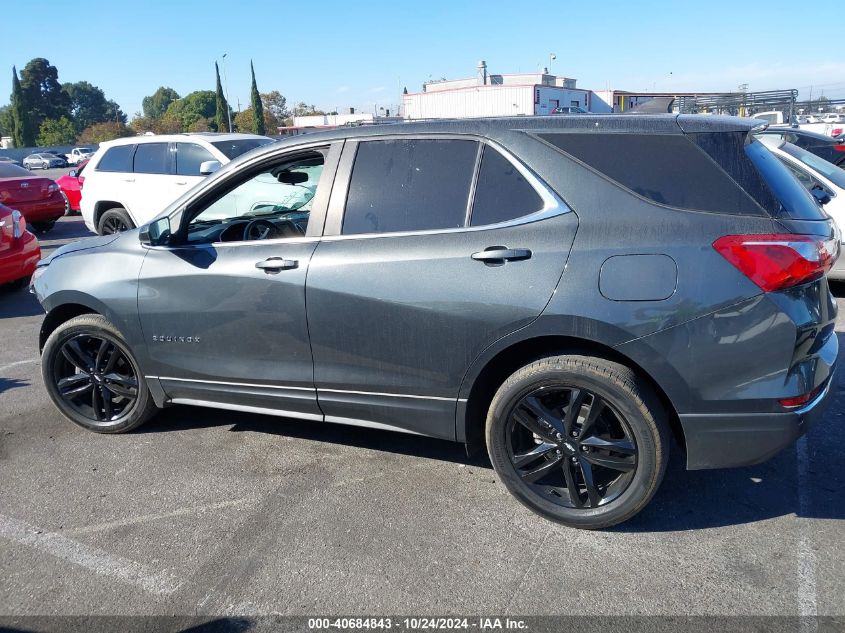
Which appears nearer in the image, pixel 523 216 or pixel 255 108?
pixel 523 216

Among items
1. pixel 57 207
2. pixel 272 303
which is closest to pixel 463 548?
pixel 272 303

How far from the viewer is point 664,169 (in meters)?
3.02

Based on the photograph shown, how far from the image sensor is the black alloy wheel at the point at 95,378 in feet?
14.2

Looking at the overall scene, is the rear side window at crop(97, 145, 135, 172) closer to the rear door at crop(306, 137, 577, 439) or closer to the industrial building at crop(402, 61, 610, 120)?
the rear door at crop(306, 137, 577, 439)

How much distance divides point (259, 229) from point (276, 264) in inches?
34.1

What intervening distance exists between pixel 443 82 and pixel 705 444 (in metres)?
34.5

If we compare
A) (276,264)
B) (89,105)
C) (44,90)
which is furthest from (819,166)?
(89,105)

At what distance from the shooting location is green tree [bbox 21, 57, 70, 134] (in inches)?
4006

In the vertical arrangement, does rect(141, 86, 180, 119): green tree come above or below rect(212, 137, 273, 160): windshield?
above

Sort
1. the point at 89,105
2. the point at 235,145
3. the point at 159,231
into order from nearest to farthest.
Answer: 1. the point at 159,231
2. the point at 235,145
3. the point at 89,105

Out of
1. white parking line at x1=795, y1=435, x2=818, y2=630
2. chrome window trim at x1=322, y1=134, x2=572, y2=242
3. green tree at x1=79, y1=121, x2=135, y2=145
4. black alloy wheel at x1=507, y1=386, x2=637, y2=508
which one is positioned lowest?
white parking line at x1=795, y1=435, x2=818, y2=630

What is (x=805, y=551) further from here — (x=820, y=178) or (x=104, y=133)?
(x=104, y=133)

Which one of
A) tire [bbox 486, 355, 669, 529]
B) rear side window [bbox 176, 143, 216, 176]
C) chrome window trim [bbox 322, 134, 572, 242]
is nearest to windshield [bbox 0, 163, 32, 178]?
rear side window [bbox 176, 143, 216, 176]

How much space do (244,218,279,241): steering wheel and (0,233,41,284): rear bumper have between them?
16.8 feet
